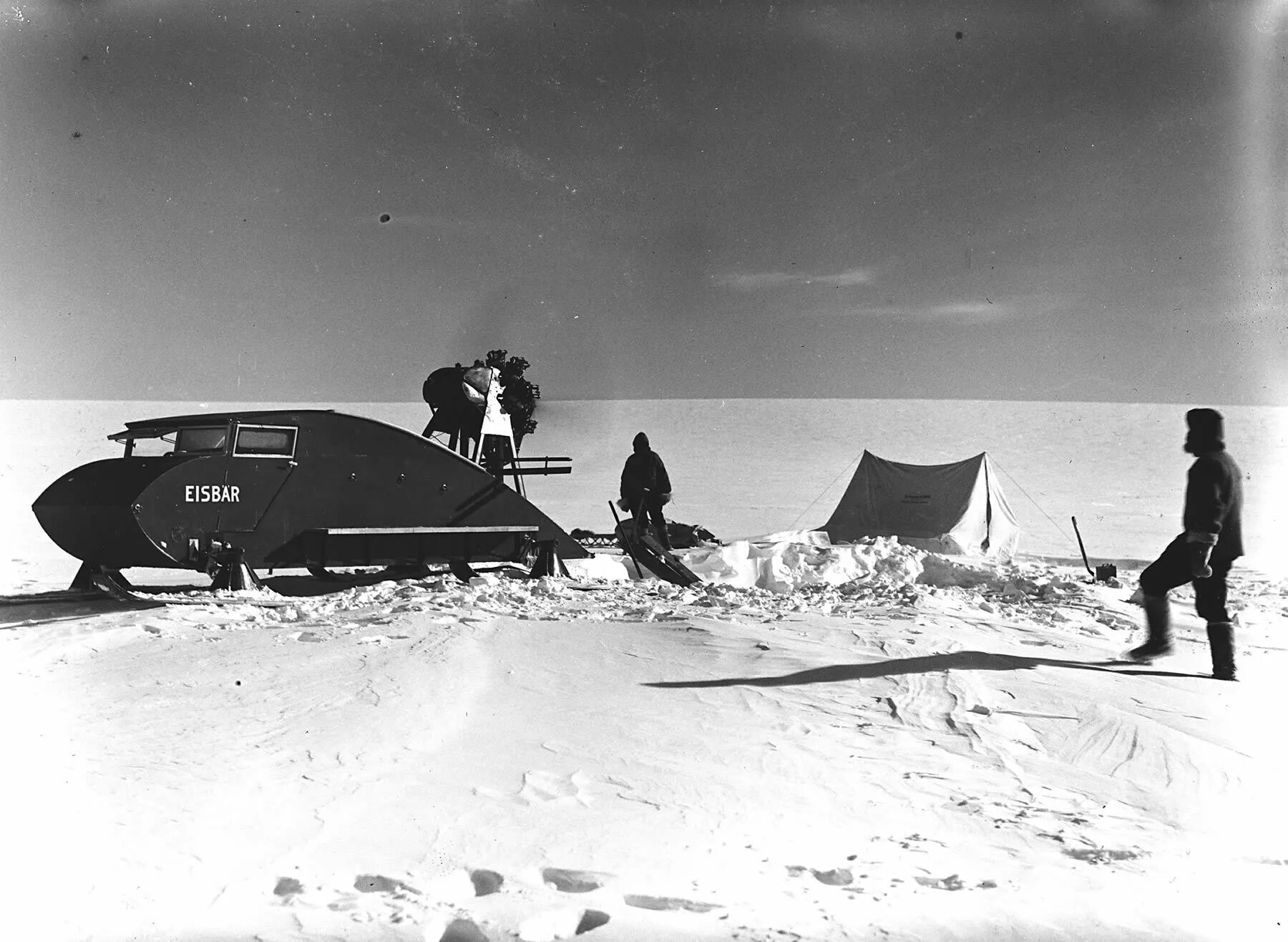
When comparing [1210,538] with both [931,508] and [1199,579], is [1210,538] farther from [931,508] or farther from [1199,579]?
[931,508]

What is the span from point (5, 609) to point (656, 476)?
6.94 metres

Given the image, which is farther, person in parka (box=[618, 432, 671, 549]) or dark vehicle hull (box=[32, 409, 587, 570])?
person in parka (box=[618, 432, 671, 549])

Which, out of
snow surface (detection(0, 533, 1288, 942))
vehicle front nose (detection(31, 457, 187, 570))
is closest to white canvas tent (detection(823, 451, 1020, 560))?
snow surface (detection(0, 533, 1288, 942))

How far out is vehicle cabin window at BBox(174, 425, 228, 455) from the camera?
27.3 ft

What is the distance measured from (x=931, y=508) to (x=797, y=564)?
19.1 ft

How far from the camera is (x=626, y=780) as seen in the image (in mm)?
3785

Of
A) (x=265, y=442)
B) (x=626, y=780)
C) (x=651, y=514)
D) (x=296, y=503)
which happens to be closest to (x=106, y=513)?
(x=265, y=442)

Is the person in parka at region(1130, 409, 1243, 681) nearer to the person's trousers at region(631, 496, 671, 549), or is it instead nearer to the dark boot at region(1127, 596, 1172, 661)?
the dark boot at region(1127, 596, 1172, 661)

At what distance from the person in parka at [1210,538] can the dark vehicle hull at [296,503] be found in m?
5.83

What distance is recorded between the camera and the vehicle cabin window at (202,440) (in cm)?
834

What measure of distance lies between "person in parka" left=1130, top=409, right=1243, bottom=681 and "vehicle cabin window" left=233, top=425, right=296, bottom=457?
672cm

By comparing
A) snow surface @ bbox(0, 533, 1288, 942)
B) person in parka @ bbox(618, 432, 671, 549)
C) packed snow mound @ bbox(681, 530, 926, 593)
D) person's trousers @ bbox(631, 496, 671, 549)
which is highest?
person in parka @ bbox(618, 432, 671, 549)

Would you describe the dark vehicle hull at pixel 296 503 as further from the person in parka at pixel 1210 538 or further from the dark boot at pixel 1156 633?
the person in parka at pixel 1210 538

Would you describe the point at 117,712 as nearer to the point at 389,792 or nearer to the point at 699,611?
Result: the point at 389,792
